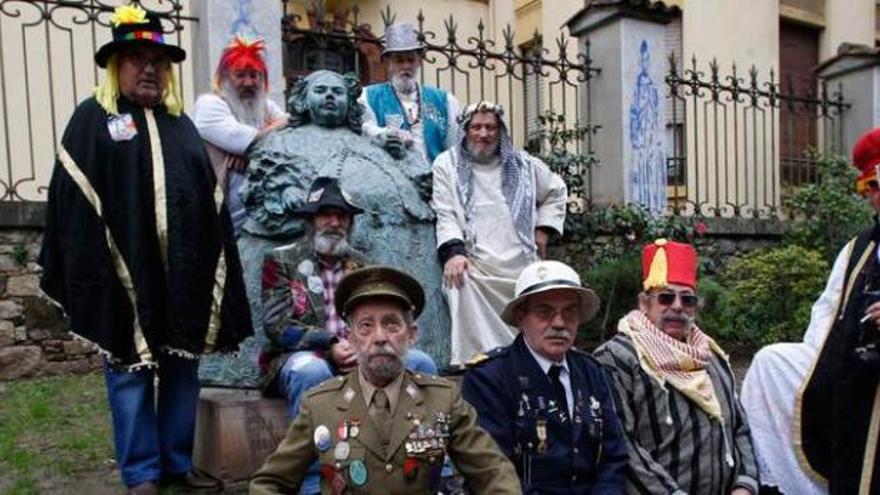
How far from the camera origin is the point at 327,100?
178 inches

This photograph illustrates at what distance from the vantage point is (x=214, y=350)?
151 inches

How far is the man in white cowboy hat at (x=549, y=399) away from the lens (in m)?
2.98

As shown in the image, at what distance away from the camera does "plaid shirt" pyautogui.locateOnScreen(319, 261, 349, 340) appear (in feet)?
12.5

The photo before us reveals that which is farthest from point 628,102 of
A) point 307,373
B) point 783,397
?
point 307,373

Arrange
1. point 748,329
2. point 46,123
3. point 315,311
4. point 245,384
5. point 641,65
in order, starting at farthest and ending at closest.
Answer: point 46,123, point 641,65, point 748,329, point 245,384, point 315,311

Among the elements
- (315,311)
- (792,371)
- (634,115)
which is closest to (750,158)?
(634,115)

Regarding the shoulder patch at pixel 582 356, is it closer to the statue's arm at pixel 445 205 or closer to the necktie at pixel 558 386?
the necktie at pixel 558 386

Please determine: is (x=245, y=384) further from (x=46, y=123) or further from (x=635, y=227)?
(x=46, y=123)

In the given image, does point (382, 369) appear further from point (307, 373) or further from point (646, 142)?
point (646, 142)

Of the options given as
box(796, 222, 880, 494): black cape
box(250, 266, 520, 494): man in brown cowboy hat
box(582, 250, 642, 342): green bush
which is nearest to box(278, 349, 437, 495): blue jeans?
box(250, 266, 520, 494): man in brown cowboy hat

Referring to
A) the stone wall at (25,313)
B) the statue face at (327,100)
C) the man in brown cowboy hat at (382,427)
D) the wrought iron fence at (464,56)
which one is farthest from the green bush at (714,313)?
the man in brown cowboy hat at (382,427)

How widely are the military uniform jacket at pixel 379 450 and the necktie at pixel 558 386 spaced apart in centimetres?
39

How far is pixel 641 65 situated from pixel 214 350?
6615 millimetres

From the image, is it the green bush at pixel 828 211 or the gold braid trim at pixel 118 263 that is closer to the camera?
the gold braid trim at pixel 118 263
